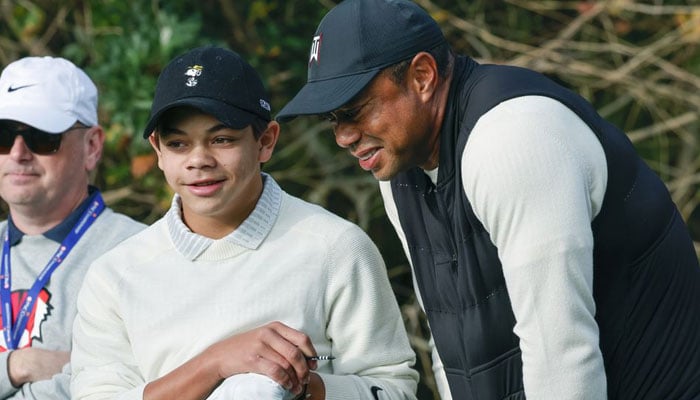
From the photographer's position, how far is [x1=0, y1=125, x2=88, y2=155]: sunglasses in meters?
3.98

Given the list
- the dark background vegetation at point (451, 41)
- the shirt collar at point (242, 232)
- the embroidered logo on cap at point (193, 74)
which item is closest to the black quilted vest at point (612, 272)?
the shirt collar at point (242, 232)

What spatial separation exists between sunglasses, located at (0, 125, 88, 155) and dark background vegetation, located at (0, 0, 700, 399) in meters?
2.07

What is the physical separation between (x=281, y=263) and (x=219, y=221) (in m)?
0.20

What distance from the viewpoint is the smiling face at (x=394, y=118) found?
2893 mm

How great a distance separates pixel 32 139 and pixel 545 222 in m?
1.87

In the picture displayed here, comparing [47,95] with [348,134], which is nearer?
[348,134]

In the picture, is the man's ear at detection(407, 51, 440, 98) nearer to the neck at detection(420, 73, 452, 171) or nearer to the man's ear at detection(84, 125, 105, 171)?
the neck at detection(420, 73, 452, 171)

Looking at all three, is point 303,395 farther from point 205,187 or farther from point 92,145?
point 92,145

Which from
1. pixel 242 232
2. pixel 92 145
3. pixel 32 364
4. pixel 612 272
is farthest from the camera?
pixel 92 145

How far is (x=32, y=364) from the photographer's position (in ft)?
12.3

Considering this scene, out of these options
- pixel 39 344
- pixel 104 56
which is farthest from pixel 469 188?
pixel 104 56

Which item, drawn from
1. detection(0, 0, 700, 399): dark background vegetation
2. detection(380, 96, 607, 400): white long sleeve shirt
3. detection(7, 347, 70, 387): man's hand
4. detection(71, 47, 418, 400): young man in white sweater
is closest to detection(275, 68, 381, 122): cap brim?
detection(380, 96, 607, 400): white long sleeve shirt

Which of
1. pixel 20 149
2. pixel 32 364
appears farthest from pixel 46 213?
pixel 32 364

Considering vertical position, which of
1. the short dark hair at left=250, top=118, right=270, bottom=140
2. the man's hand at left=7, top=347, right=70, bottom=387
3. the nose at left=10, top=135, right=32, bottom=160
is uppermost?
the nose at left=10, top=135, right=32, bottom=160
